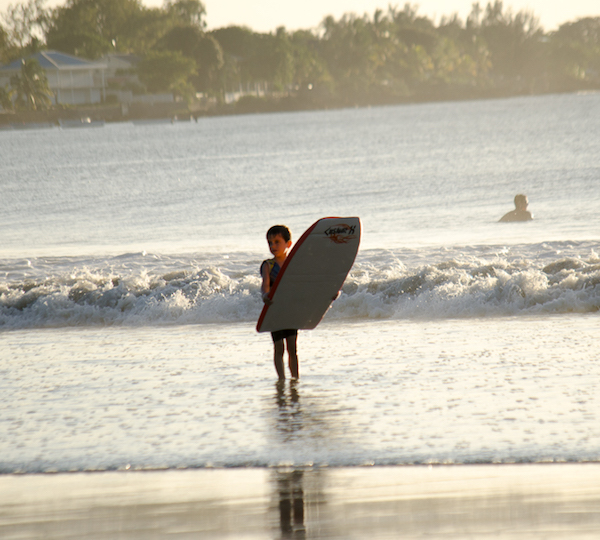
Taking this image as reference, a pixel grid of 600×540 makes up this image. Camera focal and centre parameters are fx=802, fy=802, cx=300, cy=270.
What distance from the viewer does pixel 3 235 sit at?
20453mm

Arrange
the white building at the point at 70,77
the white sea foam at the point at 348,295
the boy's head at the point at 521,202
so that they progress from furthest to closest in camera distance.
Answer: the white building at the point at 70,77, the boy's head at the point at 521,202, the white sea foam at the point at 348,295

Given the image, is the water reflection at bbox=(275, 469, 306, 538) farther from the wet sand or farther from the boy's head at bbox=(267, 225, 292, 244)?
the boy's head at bbox=(267, 225, 292, 244)

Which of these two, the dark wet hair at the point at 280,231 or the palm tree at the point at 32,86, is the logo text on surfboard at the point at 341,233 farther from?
the palm tree at the point at 32,86

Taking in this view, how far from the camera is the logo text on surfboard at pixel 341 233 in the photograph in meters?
6.28

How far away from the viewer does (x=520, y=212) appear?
1978cm

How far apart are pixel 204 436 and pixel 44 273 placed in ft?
31.2

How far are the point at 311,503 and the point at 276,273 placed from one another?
244 cm

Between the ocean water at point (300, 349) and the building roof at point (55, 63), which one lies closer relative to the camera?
the ocean water at point (300, 349)

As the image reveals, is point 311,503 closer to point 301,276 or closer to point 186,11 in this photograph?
point 301,276

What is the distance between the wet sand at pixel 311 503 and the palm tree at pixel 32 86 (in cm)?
12713

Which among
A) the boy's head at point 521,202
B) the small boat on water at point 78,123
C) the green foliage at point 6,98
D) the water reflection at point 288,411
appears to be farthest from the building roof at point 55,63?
the water reflection at point 288,411

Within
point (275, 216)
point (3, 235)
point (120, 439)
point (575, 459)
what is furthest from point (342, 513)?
point (275, 216)

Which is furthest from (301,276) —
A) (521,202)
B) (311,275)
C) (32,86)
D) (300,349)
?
(32,86)

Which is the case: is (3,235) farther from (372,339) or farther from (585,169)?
(585,169)
